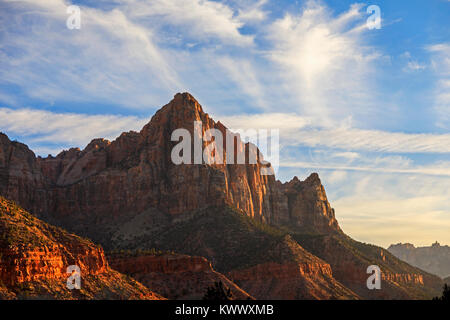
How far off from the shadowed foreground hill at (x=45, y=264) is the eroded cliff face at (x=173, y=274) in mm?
21943

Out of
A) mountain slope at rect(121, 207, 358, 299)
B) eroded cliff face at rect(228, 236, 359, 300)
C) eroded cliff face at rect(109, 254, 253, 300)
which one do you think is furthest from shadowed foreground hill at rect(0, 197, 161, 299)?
mountain slope at rect(121, 207, 358, 299)

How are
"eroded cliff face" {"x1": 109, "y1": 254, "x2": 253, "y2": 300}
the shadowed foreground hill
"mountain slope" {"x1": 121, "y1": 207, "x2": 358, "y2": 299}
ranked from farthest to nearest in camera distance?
"mountain slope" {"x1": 121, "y1": 207, "x2": 358, "y2": 299} < "eroded cliff face" {"x1": 109, "y1": 254, "x2": 253, "y2": 300} < the shadowed foreground hill

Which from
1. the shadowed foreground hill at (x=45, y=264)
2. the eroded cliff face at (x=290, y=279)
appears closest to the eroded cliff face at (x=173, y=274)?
the eroded cliff face at (x=290, y=279)

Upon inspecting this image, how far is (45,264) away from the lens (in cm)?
9994

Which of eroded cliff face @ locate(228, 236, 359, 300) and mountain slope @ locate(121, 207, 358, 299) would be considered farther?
mountain slope @ locate(121, 207, 358, 299)

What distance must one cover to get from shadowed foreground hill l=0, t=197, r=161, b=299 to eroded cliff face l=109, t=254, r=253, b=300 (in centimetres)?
2194

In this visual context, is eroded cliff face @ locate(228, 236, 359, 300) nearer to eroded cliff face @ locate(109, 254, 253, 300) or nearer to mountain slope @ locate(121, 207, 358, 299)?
mountain slope @ locate(121, 207, 358, 299)

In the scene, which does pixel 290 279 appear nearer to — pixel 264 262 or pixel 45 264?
pixel 264 262

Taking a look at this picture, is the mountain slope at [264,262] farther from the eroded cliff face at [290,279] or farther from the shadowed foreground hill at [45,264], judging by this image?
the shadowed foreground hill at [45,264]

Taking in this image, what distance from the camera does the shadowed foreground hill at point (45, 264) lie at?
94.5 metres

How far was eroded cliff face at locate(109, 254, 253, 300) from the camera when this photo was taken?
147 m

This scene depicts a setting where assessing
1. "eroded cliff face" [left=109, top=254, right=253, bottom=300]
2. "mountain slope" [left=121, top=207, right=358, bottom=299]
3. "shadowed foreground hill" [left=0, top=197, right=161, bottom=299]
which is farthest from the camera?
"mountain slope" [left=121, top=207, right=358, bottom=299]
